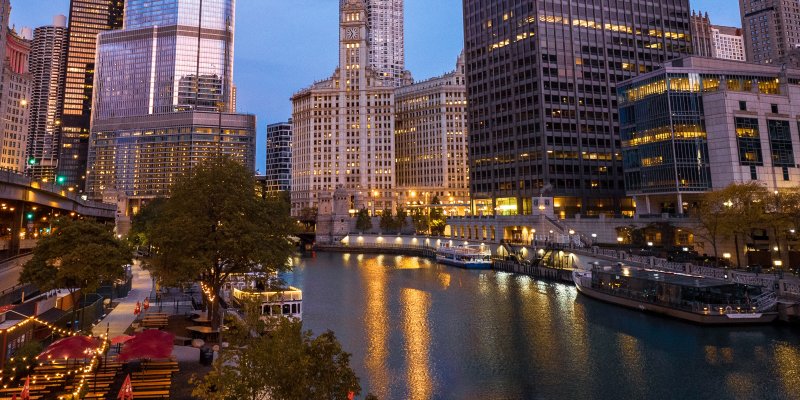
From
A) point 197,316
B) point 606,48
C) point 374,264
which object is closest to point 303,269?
point 374,264

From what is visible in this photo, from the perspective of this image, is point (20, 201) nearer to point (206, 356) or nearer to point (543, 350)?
point (206, 356)

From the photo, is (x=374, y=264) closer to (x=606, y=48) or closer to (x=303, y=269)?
(x=303, y=269)

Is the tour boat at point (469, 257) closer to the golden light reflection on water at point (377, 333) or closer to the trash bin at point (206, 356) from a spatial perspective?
the golden light reflection on water at point (377, 333)

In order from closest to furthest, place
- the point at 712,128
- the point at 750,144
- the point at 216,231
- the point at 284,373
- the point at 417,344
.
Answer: the point at 284,373
the point at 216,231
the point at 417,344
the point at 750,144
the point at 712,128

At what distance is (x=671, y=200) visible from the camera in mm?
105625

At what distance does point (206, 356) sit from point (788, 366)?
146 ft

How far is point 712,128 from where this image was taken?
9638cm

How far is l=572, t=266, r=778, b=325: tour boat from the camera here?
163 feet

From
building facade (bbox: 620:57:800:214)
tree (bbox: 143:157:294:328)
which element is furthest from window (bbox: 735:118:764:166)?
tree (bbox: 143:157:294:328)

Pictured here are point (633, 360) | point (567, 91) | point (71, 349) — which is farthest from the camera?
point (567, 91)

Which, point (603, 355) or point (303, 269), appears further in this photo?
point (303, 269)

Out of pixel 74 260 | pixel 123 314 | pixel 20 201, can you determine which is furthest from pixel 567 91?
pixel 74 260

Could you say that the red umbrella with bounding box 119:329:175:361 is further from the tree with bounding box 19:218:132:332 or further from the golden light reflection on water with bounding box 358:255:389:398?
the golden light reflection on water with bounding box 358:255:389:398

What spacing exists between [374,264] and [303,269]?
63.6 ft
